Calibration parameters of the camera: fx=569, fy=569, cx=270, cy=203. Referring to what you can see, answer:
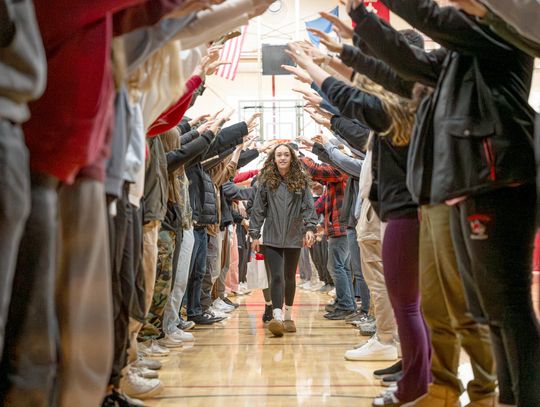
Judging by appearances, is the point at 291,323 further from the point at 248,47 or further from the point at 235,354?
the point at 248,47

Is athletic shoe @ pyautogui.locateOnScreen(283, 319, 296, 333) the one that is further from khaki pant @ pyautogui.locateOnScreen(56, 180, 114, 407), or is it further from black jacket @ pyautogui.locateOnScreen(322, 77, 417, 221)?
khaki pant @ pyautogui.locateOnScreen(56, 180, 114, 407)

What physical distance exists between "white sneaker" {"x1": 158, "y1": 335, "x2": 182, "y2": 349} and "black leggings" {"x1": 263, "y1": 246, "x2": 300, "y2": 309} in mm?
963

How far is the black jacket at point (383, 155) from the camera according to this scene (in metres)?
2.41

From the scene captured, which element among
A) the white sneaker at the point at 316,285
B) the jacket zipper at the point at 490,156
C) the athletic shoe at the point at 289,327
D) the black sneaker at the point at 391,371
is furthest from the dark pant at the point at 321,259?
the jacket zipper at the point at 490,156

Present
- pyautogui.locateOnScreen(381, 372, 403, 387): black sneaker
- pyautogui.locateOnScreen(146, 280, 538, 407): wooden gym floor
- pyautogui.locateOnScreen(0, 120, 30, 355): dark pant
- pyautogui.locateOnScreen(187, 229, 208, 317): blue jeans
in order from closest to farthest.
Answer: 1. pyautogui.locateOnScreen(0, 120, 30, 355): dark pant
2. pyautogui.locateOnScreen(146, 280, 538, 407): wooden gym floor
3. pyautogui.locateOnScreen(381, 372, 403, 387): black sneaker
4. pyautogui.locateOnScreen(187, 229, 208, 317): blue jeans

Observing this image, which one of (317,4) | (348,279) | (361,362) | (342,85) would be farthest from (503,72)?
(317,4)

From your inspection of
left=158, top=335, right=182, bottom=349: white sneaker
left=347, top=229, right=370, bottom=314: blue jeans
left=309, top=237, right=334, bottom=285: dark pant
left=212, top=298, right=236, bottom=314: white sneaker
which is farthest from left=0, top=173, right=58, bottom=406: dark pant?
left=309, top=237, right=334, bottom=285: dark pant

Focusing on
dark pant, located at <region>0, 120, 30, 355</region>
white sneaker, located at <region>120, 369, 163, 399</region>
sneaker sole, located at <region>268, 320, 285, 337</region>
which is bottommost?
sneaker sole, located at <region>268, 320, 285, 337</region>

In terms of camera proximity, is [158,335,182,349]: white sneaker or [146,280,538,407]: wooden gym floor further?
[158,335,182,349]: white sneaker

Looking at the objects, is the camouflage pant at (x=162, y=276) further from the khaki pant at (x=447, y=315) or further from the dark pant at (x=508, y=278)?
the dark pant at (x=508, y=278)

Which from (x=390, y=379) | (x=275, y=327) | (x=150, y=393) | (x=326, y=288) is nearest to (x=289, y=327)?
(x=275, y=327)

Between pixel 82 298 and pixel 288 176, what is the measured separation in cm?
402

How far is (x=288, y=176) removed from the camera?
536 centimetres

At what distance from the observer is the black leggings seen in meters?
4.88
